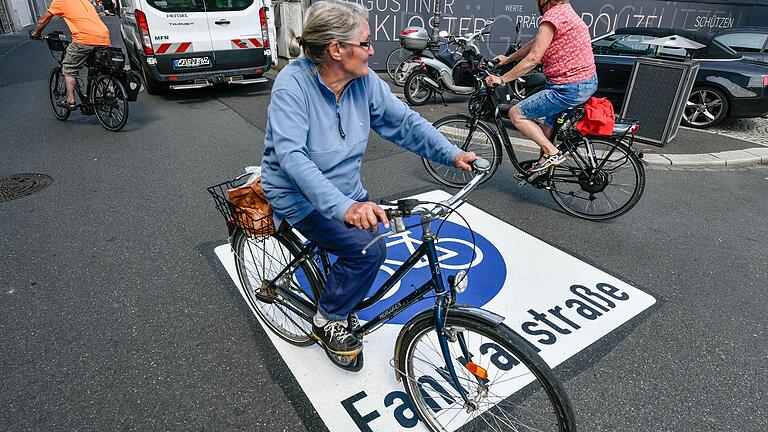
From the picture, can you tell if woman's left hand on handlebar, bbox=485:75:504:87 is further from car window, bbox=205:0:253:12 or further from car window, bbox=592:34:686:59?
car window, bbox=205:0:253:12

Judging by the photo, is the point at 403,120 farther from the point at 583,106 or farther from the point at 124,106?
the point at 124,106

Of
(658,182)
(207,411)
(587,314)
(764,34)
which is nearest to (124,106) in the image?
(207,411)

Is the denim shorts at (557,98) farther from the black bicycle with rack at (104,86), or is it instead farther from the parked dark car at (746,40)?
the parked dark car at (746,40)

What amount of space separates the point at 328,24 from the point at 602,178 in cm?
333

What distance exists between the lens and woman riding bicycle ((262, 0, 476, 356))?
188 centimetres

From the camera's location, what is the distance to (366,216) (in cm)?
167

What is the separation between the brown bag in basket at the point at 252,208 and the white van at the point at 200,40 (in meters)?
7.14

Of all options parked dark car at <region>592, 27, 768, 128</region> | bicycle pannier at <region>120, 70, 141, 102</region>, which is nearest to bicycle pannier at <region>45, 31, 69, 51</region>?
bicycle pannier at <region>120, 70, 141, 102</region>

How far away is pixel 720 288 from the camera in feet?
11.3

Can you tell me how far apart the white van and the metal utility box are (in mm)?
6454

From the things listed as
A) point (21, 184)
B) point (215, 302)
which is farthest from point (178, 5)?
point (215, 302)

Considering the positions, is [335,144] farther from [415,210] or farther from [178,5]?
[178,5]

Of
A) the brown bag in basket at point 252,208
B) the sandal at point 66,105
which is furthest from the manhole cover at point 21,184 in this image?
the brown bag in basket at point 252,208

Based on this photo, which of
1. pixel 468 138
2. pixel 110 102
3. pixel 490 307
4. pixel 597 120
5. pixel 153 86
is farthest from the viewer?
pixel 153 86
